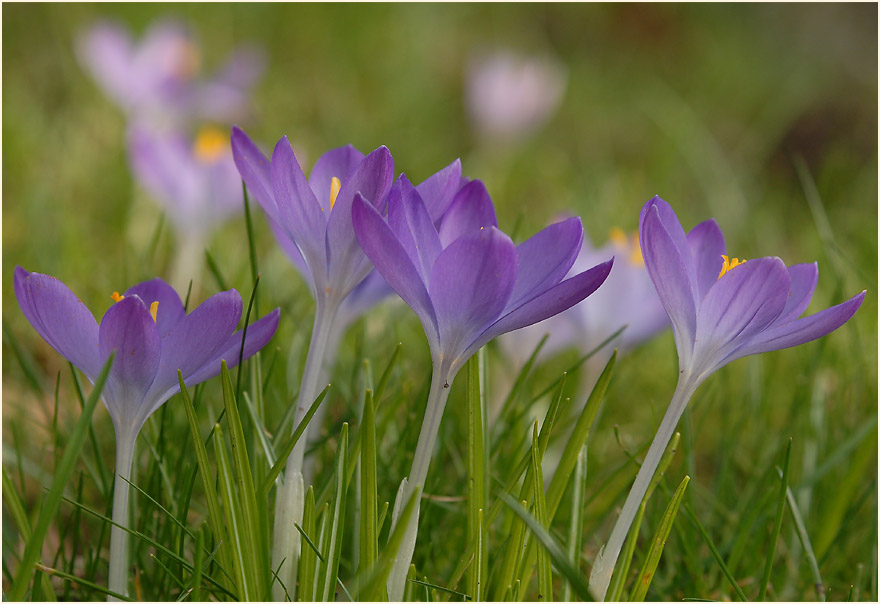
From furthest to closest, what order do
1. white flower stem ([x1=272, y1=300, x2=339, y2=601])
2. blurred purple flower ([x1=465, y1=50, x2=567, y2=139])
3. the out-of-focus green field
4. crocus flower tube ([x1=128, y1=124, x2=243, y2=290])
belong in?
blurred purple flower ([x1=465, y1=50, x2=567, y2=139]) < crocus flower tube ([x1=128, y1=124, x2=243, y2=290]) < the out-of-focus green field < white flower stem ([x1=272, y1=300, x2=339, y2=601])

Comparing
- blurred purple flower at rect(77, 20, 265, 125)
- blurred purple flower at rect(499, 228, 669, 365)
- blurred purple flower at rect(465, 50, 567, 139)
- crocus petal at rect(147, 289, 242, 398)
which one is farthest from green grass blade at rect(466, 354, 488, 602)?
blurred purple flower at rect(465, 50, 567, 139)

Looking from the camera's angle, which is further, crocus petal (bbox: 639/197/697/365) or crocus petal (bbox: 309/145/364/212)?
crocus petal (bbox: 309/145/364/212)

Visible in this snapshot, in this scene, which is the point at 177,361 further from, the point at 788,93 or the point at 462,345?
the point at 788,93

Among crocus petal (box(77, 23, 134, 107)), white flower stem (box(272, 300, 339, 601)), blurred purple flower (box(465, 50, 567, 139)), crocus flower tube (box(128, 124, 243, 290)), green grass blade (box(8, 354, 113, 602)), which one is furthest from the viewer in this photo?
blurred purple flower (box(465, 50, 567, 139))

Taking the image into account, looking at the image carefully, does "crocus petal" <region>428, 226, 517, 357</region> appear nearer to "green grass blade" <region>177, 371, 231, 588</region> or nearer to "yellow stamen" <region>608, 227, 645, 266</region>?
"green grass blade" <region>177, 371, 231, 588</region>

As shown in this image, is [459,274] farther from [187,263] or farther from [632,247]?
[187,263]

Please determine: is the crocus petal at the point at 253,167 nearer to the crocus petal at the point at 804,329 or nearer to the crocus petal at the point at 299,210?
the crocus petal at the point at 299,210

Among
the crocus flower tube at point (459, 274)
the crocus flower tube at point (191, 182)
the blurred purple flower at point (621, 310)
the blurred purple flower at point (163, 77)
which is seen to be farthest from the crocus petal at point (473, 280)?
the blurred purple flower at point (163, 77)
